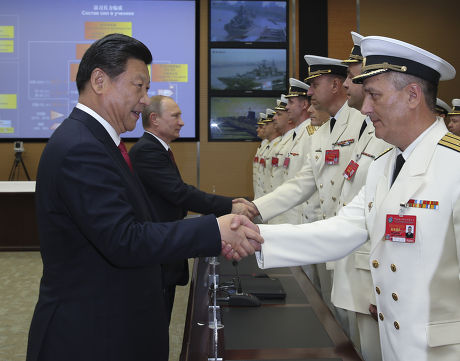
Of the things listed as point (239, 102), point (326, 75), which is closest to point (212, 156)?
point (239, 102)

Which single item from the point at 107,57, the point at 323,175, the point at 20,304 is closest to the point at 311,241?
the point at 107,57

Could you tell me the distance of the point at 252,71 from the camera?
861cm

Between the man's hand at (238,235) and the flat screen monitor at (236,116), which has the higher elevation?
the flat screen monitor at (236,116)

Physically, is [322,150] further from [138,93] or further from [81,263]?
[81,263]

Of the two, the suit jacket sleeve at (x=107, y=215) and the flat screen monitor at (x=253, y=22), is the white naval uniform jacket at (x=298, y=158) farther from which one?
the flat screen monitor at (x=253, y=22)

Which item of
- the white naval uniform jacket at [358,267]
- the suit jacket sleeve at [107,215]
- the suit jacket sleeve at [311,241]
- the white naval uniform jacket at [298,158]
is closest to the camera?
the suit jacket sleeve at [107,215]

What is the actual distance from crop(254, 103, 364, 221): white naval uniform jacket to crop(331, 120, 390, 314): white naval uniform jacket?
0.26 meters

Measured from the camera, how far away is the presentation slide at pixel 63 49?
8.06m

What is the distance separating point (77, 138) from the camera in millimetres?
1304

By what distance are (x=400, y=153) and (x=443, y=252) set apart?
39 centimetres

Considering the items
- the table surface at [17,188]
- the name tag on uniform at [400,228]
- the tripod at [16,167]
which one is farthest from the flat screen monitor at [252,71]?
the name tag on uniform at [400,228]

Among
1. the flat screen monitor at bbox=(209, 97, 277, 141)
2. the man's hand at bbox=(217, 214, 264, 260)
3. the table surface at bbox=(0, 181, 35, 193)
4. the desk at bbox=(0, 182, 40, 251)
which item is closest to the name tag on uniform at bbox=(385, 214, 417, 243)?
the man's hand at bbox=(217, 214, 264, 260)

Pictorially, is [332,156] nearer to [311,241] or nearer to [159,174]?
[159,174]

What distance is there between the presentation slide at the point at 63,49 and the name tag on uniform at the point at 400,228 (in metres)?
7.13
